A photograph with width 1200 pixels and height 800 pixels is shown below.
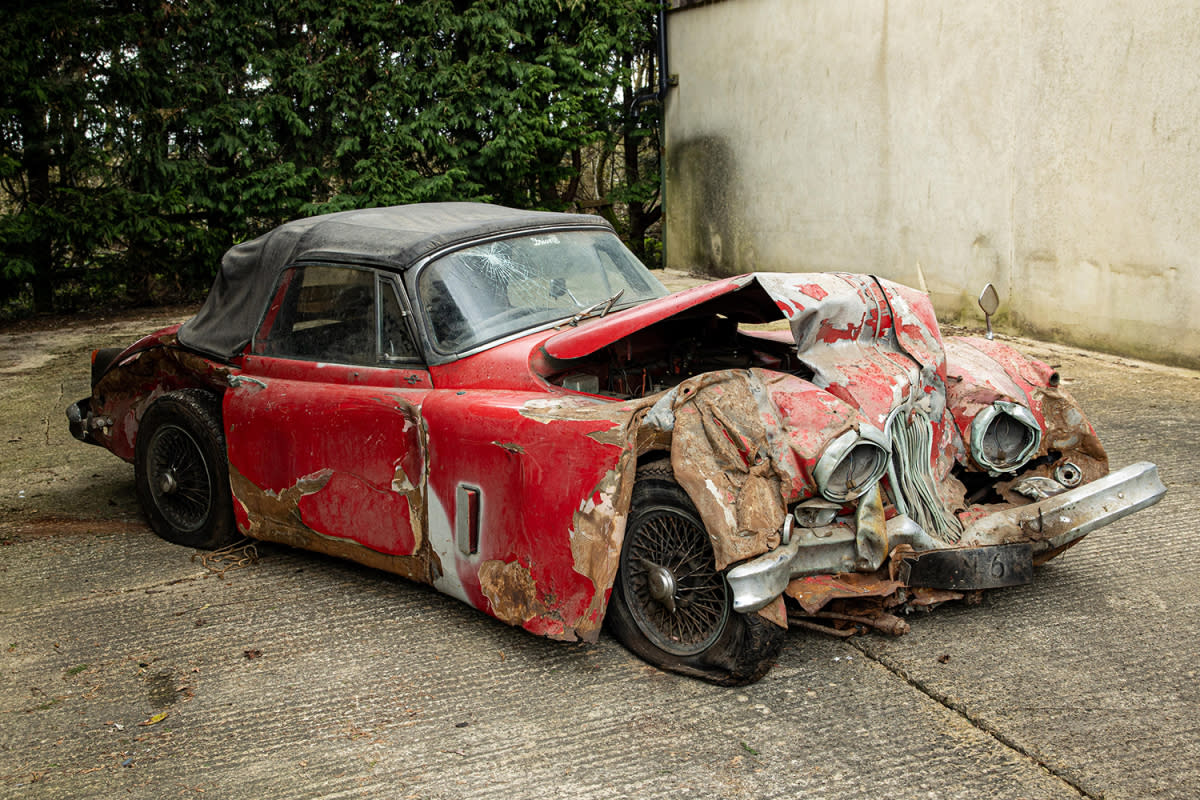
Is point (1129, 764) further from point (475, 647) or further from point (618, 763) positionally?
point (475, 647)

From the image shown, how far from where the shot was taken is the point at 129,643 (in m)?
3.96

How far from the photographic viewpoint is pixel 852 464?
331 centimetres

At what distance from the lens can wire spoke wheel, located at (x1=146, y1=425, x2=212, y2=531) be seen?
489 centimetres

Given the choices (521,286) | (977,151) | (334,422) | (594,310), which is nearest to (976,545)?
(594,310)

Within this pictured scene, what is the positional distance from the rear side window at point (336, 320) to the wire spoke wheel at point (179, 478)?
2.22 feet

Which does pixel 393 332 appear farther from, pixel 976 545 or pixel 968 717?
pixel 968 717

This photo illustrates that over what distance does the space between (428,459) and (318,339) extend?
1.03 m

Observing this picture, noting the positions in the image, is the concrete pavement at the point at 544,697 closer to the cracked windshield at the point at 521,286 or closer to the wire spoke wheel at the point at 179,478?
the wire spoke wheel at the point at 179,478

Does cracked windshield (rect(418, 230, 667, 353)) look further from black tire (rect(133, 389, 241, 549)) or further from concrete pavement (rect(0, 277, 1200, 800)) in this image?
black tire (rect(133, 389, 241, 549))

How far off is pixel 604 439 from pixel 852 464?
830mm

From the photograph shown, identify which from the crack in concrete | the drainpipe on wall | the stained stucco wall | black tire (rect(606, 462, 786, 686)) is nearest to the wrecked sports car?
black tire (rect(606, 462, 786, 686))

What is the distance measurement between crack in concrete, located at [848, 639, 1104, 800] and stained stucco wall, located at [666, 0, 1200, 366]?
230 inches

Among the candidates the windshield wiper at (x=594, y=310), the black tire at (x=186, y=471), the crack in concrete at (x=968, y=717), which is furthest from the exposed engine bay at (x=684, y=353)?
the black tire at (x=186, y=471)

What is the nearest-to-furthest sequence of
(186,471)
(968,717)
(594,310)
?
(968,717), (594,310), (186,471)
